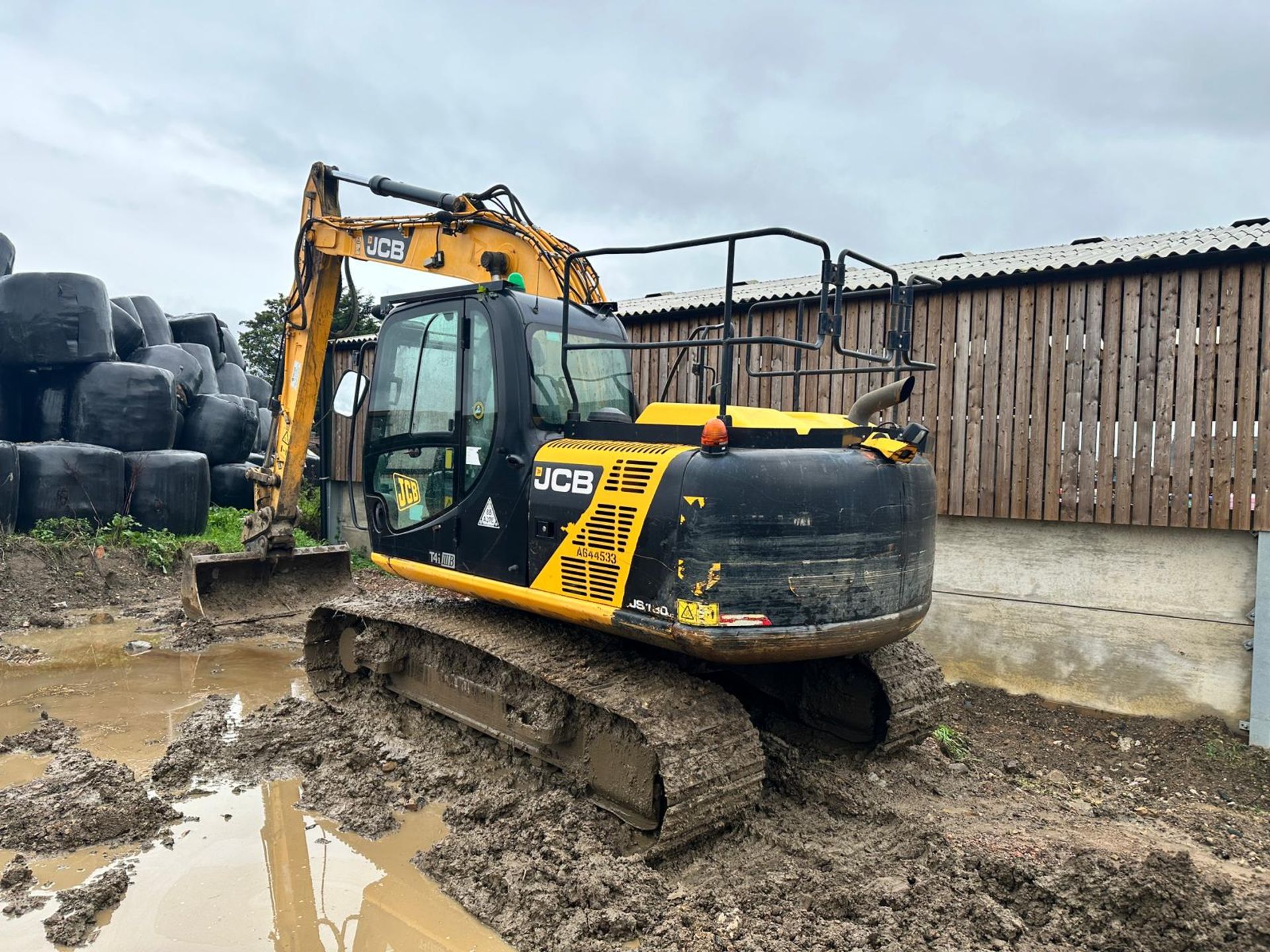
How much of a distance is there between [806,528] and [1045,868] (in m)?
1.73

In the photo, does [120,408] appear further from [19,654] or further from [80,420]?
[19,654]

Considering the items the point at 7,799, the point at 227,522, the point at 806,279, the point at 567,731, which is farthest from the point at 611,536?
the point at 227,522

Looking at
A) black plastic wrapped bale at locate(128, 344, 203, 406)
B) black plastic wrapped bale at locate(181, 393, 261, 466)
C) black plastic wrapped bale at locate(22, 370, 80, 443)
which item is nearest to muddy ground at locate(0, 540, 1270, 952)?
black plastic wrapped bale at locate(22, 370, 80, 443)

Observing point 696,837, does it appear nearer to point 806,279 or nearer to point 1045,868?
point 1045,868

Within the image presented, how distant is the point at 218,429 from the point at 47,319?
97.5 inches

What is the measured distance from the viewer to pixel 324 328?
7.43 metres

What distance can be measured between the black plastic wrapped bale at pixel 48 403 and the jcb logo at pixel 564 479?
29.5ft

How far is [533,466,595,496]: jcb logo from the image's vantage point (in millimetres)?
3975

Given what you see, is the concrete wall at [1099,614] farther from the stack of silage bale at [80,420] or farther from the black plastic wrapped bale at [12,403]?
the black plastic wrapped bale at [12,403]

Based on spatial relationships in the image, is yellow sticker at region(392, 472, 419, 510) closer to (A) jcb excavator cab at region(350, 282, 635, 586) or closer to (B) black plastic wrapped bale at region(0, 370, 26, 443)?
(A) jcb excavator cab at region(350, 282, 635, 586)

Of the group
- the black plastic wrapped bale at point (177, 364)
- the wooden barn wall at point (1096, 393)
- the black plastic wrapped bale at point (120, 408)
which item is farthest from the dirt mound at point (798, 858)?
the black plastic wrapped bale at point (177, 364)

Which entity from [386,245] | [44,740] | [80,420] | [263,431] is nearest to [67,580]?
[80,420]

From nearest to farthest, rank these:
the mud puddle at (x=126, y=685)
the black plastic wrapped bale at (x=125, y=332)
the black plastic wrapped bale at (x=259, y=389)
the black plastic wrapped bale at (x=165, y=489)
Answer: the mud puddle at (x=126, y=685)
the black plastic wrapped bale at (x=165, y=489)
the black plastic wrapped bale at (x=125, y=332)
the black plastic wrapped bale at (x=259, y=389)

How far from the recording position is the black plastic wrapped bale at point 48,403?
10.6 metres
